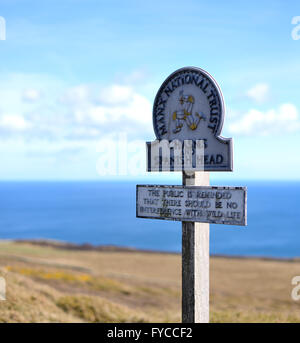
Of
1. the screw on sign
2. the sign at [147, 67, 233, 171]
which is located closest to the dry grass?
the screw on sign

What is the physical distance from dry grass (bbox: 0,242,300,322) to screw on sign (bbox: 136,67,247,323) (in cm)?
411

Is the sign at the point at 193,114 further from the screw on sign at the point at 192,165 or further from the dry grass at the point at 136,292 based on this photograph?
the dry grass at the point at 136,292

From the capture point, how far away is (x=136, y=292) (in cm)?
1859

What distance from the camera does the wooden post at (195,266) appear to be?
7344 mm

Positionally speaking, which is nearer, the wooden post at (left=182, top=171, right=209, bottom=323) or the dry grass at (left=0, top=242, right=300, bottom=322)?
the wooden post at (left=182, top=171, right=209, bottom=323)

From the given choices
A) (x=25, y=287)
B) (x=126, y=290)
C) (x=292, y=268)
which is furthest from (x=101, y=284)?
(x=292, y=268)

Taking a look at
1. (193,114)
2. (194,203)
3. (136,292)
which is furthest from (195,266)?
(136,292)

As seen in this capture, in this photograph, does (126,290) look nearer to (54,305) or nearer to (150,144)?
(54,305)

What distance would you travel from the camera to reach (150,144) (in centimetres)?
802

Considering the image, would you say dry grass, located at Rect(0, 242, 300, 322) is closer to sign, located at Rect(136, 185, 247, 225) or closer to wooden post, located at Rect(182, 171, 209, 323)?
wooden post, located at Rect(182, 171, 209, 323)

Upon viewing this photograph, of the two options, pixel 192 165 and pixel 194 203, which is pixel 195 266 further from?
pixel 192 165

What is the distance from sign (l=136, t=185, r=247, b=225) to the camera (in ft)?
21.9

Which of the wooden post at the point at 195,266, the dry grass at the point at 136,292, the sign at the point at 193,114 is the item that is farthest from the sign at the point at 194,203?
the dry grass at the point at 136,292

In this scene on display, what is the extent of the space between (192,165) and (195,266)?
1.74 meters
